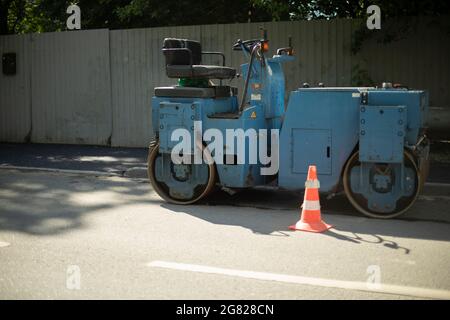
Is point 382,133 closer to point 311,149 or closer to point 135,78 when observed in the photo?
point 311,149

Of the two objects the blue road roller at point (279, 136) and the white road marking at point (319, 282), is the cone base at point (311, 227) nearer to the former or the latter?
the blue road roller at point (279, 136)

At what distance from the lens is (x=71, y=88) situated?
15812 mm

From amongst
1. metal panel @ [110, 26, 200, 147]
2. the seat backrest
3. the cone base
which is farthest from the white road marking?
metal panel @ [110, 26, 200, 147]

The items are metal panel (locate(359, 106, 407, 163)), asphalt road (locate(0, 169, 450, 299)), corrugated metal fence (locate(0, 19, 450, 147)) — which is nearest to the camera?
asphalt road (locate(0, 169, 450, 299))

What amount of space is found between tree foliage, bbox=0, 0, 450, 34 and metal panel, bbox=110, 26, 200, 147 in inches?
35.5

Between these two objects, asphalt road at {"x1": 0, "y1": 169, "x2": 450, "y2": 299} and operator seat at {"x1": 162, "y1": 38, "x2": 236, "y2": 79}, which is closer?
asphalt road at {"x1": 0, "y1": 169, "x2": 450, "y2": 299}

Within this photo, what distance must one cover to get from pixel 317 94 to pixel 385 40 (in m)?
5.08

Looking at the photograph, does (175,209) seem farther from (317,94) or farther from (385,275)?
(385,275)

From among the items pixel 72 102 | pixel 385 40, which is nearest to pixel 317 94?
pixel 385 40

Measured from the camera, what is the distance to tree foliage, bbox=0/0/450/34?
45.7 feet

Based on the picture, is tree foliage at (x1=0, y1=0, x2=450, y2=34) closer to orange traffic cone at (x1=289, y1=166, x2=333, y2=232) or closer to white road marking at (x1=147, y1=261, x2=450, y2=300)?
orange traffic cone at (x1=289, y1=166, x2=333, y2=232)

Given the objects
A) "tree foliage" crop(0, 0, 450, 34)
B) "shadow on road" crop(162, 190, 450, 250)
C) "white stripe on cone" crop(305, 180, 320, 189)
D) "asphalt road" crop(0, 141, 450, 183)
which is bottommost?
"shadow on road" crop(162, 190, 450, 250)

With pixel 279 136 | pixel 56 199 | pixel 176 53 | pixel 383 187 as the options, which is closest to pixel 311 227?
pixel 383 187

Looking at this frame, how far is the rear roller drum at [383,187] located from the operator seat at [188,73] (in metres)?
2.09
